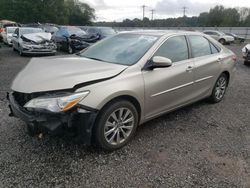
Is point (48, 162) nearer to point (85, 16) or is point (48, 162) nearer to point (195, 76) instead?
point (195, 76)

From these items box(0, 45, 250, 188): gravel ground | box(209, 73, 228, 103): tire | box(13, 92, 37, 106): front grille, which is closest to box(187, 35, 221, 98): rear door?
box(209, 73, 228, 103): tire

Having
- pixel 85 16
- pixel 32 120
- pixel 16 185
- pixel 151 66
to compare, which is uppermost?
pixel 85 16

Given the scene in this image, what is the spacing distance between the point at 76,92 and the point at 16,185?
119cm

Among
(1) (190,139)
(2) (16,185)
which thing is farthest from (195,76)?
(2) (16,185)

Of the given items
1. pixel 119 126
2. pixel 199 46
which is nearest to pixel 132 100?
pixel 119 126

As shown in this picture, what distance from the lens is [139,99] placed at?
3.46 m

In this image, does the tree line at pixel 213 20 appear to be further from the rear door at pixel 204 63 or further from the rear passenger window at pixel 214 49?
the rear door at pixel 204 63

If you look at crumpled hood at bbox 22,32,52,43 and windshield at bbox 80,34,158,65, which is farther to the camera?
crumpled hood at bbox 22,32,52,43

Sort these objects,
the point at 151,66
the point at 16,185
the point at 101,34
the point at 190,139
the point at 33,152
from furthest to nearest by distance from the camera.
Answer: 1. the point at 101,34
2. the point at 190,139
3. the point at 151,66
4. the point at 33,152
5. the point at 16,185

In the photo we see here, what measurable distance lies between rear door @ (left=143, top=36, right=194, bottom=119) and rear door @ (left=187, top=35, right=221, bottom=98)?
0.19 metres

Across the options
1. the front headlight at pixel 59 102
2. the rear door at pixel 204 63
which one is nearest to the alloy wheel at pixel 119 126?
the front headlight at pixel 59 102

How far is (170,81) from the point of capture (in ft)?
12.8

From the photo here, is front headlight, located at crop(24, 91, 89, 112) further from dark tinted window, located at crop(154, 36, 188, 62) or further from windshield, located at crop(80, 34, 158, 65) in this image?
dark tinted window, located at crop(154, 36, 188, 62)

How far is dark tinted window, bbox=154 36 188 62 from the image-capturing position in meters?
3.92
